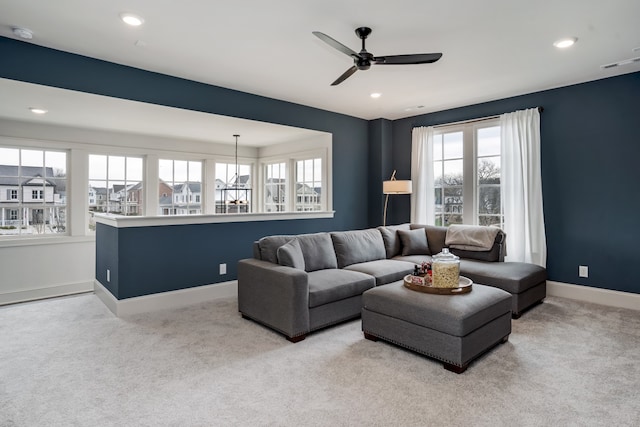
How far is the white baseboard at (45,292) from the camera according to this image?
4359 millimetres

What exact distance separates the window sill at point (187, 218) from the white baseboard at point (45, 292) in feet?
3.48

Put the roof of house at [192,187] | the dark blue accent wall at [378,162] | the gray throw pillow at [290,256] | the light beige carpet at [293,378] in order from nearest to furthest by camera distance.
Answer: the light beige carpet at [293,378], the gray throw pillow at [290,256], the roof of house at [192,187], the dark blue accent wall at [378,162]

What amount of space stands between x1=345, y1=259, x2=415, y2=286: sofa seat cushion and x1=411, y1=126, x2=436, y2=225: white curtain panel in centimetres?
167

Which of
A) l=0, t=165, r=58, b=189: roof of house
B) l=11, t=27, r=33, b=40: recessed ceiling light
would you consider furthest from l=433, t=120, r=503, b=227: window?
l=0, t=165, r=58, b=189: roof of house

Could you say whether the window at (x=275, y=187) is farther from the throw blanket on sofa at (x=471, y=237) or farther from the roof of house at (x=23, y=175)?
the roof of house at (x=23, y=175)

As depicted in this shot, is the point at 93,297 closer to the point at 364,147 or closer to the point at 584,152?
the point at 364,147

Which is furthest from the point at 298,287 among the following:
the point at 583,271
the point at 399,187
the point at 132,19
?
the point at 583,271

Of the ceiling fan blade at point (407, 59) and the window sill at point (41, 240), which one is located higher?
the ceiling fan blade at point (407, 59)

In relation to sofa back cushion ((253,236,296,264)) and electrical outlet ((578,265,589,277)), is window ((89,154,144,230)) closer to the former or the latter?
sofa back cushion ((253,236,296,264))

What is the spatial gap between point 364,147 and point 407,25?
11.2 ft

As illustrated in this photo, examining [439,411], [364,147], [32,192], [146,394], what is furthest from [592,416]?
[32,192]

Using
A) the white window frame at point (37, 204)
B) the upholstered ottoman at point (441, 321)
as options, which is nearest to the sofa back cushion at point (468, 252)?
the upholstered ottoman at point (441, 321)

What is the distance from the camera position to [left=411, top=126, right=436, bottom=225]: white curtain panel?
577 cm

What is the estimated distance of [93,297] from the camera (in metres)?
4.49
